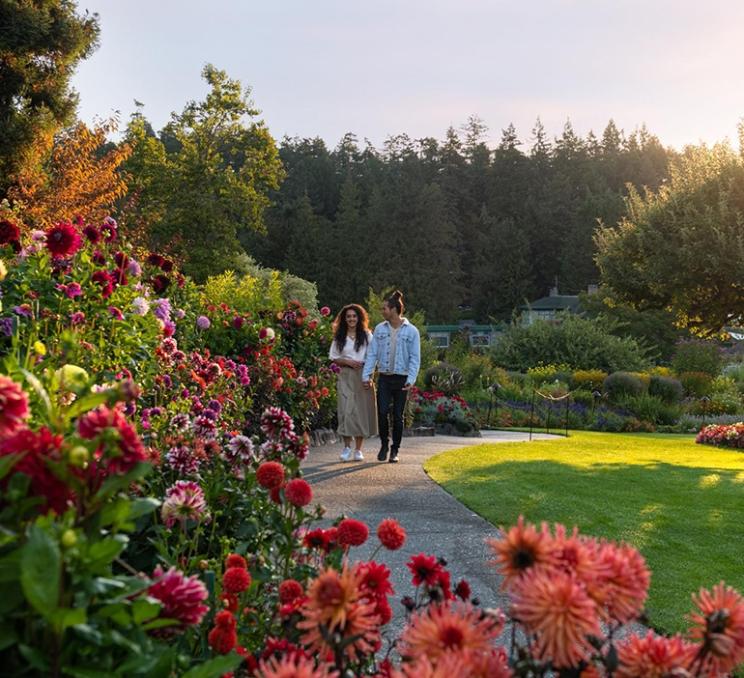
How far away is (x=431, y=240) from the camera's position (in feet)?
207

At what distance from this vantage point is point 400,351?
29.3ft

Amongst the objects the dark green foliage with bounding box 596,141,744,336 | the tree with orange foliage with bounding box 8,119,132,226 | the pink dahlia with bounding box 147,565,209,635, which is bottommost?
the pink dahlia with bounding box 147,565,209,635

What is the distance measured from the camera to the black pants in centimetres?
904

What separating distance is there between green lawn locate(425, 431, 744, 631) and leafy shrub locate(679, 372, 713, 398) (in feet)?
51.8

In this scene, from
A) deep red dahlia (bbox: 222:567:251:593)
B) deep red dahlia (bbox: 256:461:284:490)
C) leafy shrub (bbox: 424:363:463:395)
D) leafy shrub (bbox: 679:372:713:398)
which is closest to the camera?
deep red dahlia (bbox: 222:567:251:593)

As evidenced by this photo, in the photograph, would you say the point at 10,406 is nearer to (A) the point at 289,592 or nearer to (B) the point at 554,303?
(A) the point at 289,592

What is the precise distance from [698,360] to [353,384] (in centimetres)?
2389

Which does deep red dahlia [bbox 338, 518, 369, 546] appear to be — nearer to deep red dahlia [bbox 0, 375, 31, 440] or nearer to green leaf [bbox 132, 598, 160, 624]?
green leaf [bbox 132, 598, 160, 624]

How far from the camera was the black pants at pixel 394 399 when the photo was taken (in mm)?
9039

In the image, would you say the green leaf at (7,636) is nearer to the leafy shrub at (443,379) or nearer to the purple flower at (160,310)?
the purple flower at (160,310)

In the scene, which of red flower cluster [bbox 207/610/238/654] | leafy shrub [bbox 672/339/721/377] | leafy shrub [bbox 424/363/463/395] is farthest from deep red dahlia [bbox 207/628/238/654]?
leafy shrub [bbox 672/339/721/377]

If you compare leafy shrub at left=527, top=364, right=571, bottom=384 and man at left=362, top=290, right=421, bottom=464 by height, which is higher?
man at left=362, top=290, right=421, bottom=464

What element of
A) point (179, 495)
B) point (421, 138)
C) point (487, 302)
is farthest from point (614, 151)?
point (179, 495)

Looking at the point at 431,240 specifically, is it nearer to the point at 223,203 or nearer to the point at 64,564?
the point at 223,203
